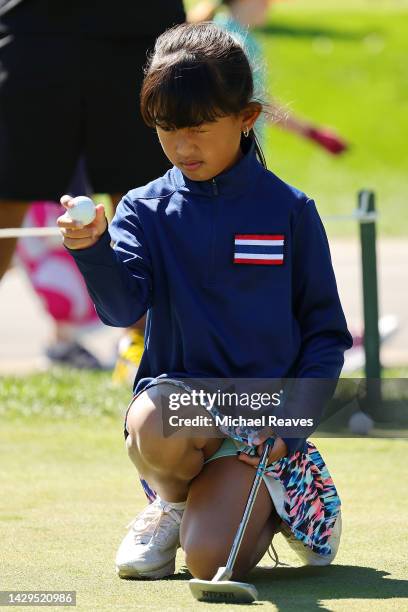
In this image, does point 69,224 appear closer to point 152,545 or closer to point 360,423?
point 152,545

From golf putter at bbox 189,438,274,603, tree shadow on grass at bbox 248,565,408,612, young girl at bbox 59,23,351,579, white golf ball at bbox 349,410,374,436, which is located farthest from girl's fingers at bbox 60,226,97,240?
white golf ball at bbox 349,410,374,436

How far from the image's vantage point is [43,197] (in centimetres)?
502

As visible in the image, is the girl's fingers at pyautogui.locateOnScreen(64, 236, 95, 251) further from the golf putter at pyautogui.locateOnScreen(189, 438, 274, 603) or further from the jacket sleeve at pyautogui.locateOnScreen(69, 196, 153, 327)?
the golf putter at pyautogui.locateOnScreen(189, 438, 274, 603)

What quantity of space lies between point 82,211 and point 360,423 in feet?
7.52

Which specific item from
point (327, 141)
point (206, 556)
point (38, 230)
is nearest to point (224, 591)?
point (206, 556)

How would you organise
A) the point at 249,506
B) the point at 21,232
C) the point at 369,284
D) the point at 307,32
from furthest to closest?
the point at 307,32 < the point at 369,284 < the point at 21,232 < the point at 249,506

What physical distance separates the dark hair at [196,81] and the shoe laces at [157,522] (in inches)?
34.3

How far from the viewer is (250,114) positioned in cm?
325

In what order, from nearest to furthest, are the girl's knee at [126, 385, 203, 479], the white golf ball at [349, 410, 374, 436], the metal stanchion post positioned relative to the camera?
1. the girl's knee at [126, 385, 203, 479]
2. the white golf ball at [349, 410, 374, 436]
3. the metal stanchion post

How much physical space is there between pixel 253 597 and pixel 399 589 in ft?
1.14

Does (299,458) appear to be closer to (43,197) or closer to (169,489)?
(169,489)

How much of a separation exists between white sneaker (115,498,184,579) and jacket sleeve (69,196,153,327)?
1.51 ft

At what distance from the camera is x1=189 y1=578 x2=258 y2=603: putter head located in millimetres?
2855

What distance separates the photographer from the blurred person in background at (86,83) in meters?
4.82
